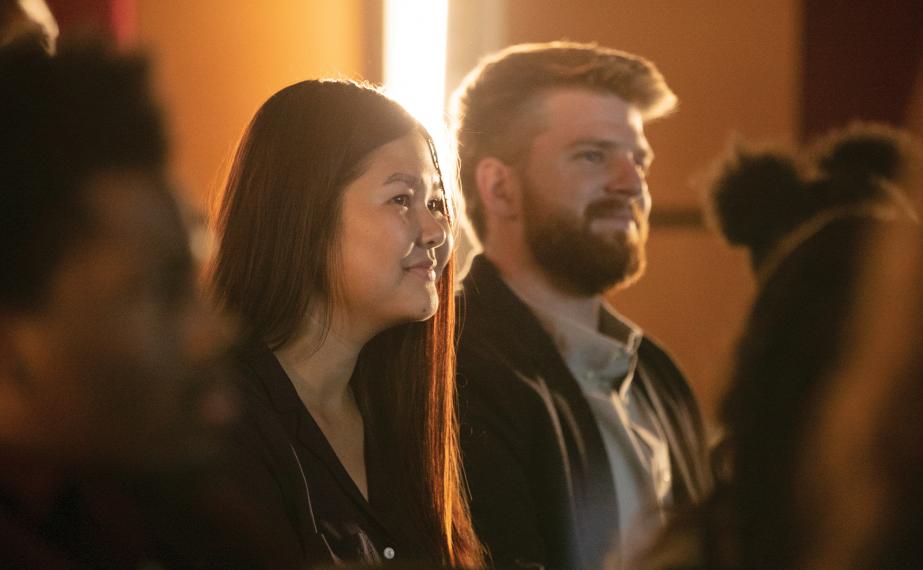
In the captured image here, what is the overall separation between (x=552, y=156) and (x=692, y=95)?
0.19 m

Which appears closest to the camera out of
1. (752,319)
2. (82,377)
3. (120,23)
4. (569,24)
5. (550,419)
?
(82,377)

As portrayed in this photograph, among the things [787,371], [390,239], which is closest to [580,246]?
[390,239]

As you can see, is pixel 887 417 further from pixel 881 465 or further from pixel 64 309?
pixel 64 309

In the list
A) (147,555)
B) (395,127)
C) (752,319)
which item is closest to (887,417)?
(752,319)

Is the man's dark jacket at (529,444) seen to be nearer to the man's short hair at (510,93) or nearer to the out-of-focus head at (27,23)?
the man's short hair at (510,93)

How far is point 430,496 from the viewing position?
894 mm

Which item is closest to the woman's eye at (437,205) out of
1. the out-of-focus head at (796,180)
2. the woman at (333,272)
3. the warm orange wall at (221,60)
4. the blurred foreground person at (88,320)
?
the woman at (333,272)

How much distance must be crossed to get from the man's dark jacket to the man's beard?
54mm

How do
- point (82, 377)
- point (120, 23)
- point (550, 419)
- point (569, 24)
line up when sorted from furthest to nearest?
1. point (569, 24)
2. point (550, 419)
3. point (120, 23)
4. point (82, 377)

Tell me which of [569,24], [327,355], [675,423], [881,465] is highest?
[569,24]

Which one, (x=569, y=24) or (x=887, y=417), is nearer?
(x=887, y=417)

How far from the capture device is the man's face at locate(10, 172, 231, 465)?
18.3 inches

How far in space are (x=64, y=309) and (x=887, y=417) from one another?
0.36 meters

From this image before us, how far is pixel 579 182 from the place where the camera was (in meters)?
1.04
